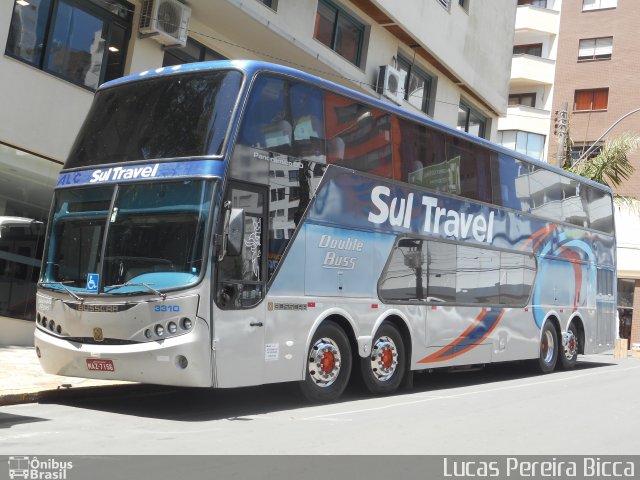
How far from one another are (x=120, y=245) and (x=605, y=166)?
77.6ft

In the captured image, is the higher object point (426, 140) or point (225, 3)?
point (225, 3)

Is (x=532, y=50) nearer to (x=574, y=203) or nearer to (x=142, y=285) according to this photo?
(x=574, y=203)

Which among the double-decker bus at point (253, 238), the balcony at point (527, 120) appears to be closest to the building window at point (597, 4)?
the balcony at point (527, 120)

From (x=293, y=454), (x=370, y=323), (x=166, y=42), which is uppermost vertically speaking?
(x=166, y=42)

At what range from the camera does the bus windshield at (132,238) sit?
8.70 meters

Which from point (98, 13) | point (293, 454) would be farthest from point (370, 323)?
point (98, 13)

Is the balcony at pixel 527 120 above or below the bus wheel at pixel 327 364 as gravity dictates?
above

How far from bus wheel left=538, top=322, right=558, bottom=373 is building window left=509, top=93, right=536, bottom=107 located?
3030 cm

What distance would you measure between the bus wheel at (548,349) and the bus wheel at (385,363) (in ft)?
18.7

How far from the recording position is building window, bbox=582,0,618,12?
43281 millimetres

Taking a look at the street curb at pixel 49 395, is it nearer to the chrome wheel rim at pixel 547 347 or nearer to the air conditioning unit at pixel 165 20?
the air conditioning unit at pixel 165 20

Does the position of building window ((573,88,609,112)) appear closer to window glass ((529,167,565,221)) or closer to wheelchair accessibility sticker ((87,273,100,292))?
window glass ((529,167,565,221))
